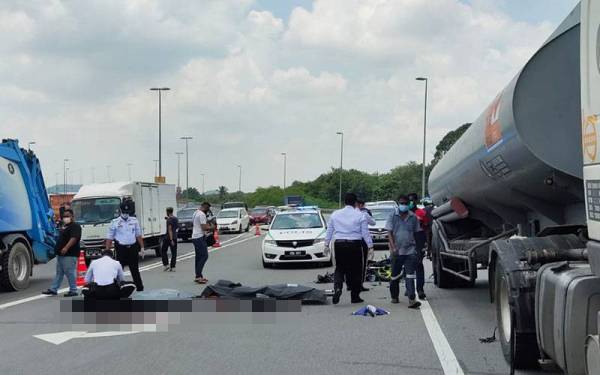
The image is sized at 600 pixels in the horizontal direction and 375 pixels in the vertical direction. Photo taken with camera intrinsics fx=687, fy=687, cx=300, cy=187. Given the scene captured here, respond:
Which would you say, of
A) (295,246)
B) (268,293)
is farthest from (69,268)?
(295,246)

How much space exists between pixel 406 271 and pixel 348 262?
89 cm

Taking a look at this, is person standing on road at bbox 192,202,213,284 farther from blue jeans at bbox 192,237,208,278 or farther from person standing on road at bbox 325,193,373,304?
person standing on road at bbox 325,193,373,304

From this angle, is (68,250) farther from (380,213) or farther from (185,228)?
(185,228)

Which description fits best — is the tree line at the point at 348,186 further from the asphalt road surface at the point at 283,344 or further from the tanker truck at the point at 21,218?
the asphalt road surface at the point at 283,344

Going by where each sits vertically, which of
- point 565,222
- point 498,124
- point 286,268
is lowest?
point 286,268

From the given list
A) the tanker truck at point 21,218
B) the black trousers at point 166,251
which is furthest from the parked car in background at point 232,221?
the tanker truck at point 21,218

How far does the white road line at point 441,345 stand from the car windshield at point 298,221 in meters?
8.74

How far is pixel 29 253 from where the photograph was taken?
14.1m

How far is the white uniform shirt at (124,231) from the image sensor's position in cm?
1206

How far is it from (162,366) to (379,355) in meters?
2.17

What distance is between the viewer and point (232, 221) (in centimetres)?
4012

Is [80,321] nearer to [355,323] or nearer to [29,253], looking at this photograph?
[355,323]

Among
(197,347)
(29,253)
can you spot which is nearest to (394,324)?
(197,347)

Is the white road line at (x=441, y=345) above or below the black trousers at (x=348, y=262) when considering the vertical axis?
below
